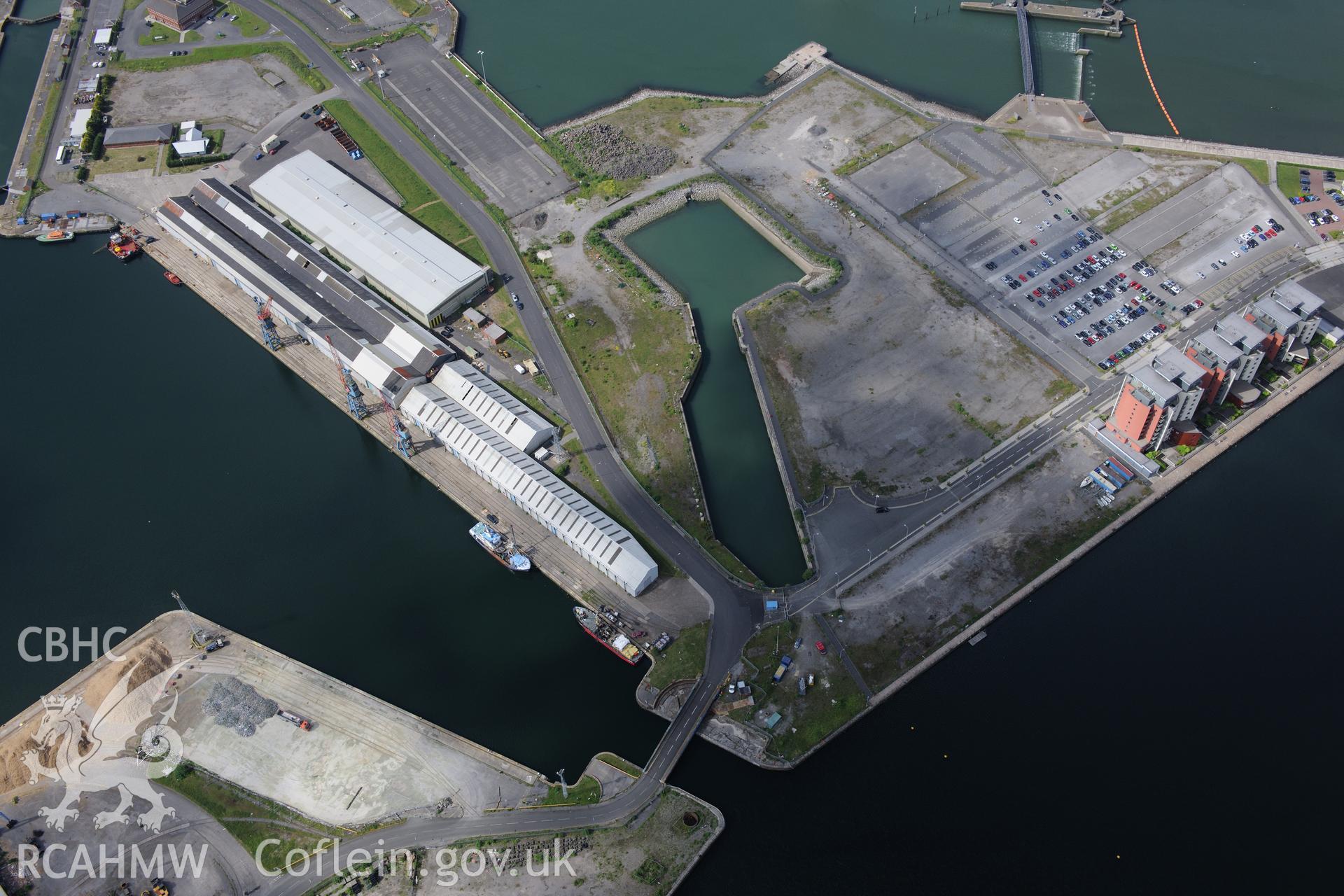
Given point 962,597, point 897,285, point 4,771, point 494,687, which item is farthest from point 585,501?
point 4,771

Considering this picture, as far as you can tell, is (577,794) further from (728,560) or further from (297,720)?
(728,560)

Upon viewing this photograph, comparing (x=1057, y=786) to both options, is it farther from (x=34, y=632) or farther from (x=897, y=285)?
(x=34, y=632)

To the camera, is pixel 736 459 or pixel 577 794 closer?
pixel 577 794

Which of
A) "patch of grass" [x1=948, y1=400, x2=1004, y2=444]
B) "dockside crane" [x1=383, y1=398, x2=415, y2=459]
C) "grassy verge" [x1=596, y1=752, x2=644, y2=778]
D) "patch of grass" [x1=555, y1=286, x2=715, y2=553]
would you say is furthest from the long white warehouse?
"patch of grass" [x1=948, y1=400, x2=1004, y2=444]

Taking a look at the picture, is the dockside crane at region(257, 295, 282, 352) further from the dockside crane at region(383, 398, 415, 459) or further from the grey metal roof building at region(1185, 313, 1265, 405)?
the grey metal roof building at region(1185, 313, 1265, 405)

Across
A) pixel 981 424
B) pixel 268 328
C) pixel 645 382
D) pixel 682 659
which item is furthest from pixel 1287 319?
pixel 268 328
